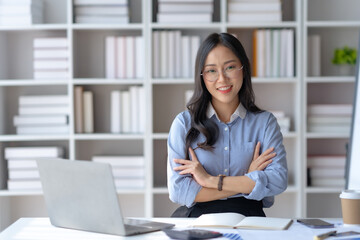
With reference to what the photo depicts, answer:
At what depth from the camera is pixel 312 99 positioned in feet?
13.3

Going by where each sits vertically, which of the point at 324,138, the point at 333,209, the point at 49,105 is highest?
the point at 49,105

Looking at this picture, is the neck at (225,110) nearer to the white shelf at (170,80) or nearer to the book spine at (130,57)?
the white shelf at (170,80)

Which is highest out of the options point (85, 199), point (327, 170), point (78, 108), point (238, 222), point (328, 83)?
point (328, 83)

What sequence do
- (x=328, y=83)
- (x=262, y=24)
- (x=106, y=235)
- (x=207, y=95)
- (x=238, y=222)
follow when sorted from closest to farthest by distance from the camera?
(x=106, y=235), (x=238, y=222), (x=207, y=95), (x=262, y=24), (x=328, y=83)

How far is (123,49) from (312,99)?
1.36 meters

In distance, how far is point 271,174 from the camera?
2.37 metres

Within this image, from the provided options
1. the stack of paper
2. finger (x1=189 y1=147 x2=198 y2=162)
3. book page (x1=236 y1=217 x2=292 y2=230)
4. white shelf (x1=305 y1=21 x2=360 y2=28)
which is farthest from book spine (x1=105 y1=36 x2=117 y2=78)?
book page (x1=236 y1=217 x2=292 y2=230)

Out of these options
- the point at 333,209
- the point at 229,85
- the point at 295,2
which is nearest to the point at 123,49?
the point at 295,2

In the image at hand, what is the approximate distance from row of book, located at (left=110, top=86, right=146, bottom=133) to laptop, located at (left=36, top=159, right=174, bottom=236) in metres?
1.84

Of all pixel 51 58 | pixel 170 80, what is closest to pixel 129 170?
pixel 170 80

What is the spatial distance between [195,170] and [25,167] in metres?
1.78

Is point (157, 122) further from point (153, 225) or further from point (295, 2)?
point (153, 225)

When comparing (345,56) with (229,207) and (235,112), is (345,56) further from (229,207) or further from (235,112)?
(229,207)

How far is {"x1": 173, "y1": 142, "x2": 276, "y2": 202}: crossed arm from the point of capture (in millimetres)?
2312
